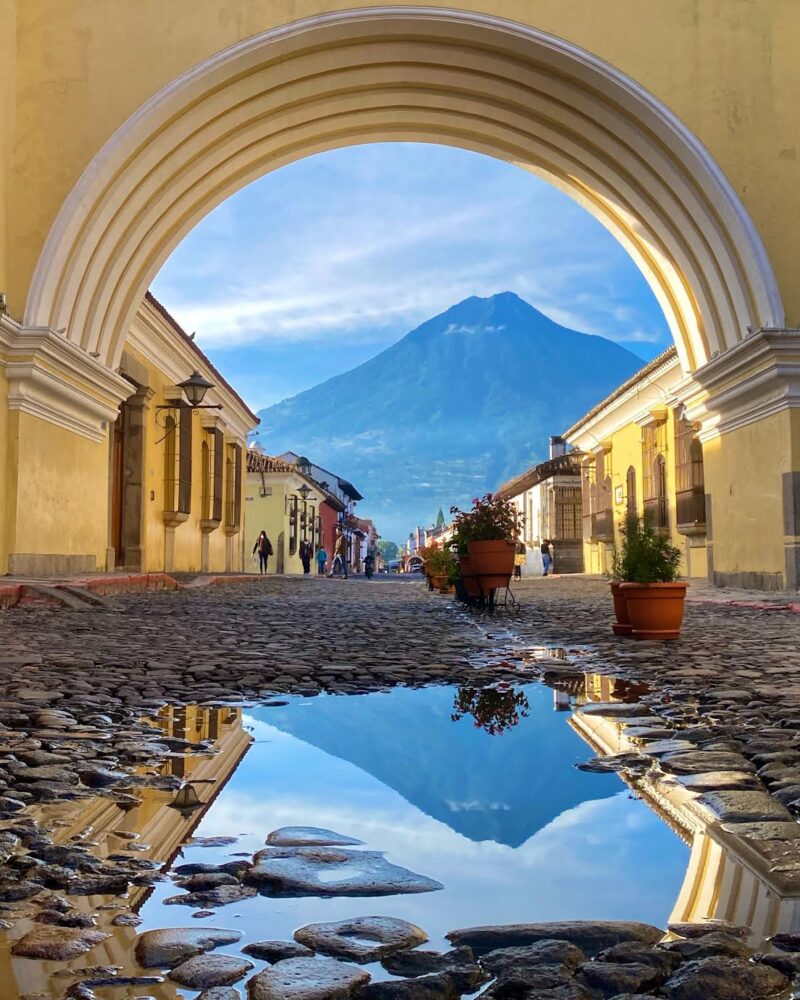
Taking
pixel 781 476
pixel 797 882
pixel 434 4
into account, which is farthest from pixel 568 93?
pixel 797 882

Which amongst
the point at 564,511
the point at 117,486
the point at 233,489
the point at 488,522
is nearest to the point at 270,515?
the point at 564,511

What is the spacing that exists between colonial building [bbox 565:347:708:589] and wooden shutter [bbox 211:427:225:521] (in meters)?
9.36

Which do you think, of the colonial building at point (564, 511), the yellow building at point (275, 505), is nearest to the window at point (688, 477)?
the colonial building at point (564, 511)

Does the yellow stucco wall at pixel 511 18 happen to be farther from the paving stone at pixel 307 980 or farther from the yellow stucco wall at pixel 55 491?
the paving stone at pixel 307 980

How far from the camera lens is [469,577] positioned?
10.5m

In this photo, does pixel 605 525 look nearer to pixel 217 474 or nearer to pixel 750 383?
pixel 217 474

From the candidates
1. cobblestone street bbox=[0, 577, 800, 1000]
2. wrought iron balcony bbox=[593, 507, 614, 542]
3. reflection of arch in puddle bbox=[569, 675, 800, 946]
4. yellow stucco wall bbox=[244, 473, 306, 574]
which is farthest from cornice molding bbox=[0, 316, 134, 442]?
yellow stucco wall bbox=[244, 473, 306, 574]

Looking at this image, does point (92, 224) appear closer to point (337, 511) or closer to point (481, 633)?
point (481, 633)

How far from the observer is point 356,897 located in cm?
148

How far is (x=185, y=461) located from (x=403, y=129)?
7.83 metres

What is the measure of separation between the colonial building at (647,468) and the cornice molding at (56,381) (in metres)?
8.18

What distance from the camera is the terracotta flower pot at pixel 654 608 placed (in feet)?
19.8

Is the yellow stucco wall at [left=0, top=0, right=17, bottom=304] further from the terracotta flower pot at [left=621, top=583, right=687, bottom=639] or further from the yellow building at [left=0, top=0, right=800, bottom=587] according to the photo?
the terracotta flower pot at [left=621, top=583, right=687, bottom=639]

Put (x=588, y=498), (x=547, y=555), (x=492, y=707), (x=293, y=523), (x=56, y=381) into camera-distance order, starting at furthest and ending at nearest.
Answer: (x=293, y=523) → (x=547, y=555) → (x=588, y=498) → (x=56, y=381) → (x=492, y=707)
